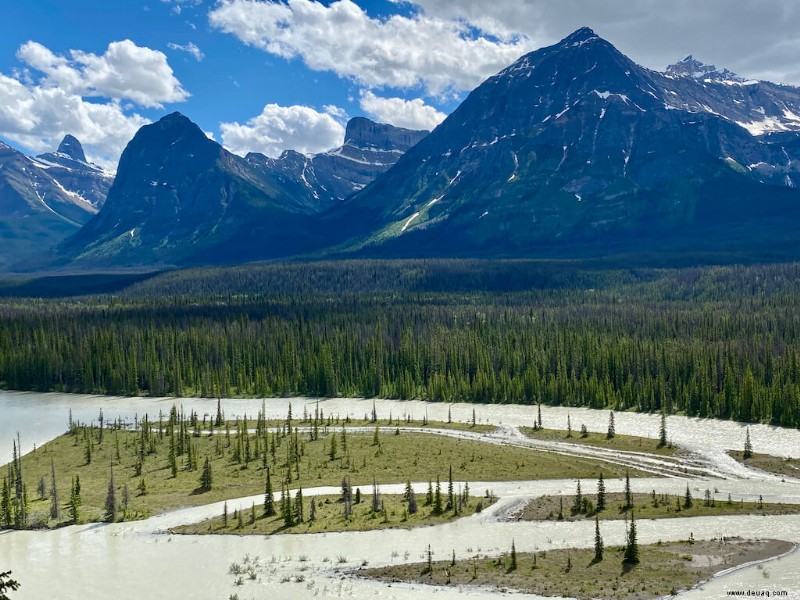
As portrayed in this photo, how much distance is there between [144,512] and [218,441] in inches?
1268

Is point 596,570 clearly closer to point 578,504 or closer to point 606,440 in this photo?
point 578,504

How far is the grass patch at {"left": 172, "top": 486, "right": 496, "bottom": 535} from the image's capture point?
80.5m

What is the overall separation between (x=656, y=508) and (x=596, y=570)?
2129 cm

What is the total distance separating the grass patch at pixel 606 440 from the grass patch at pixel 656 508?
84.7 ft

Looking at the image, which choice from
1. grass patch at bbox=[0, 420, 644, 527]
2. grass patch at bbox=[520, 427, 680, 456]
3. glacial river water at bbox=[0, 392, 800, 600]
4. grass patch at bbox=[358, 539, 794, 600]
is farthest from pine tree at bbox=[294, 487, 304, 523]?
grass patch at bbox=[520, 427, 680, 456]

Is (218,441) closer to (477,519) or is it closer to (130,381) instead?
(477,519)

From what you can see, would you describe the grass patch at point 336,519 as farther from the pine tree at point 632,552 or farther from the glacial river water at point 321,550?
the pine tree at point 632,552

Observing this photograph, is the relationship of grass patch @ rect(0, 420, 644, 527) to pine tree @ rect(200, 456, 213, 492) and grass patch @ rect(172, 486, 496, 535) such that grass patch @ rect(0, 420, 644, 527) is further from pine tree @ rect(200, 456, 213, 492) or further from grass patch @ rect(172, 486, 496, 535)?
grass patch @ rect(172, 486, 496, 535)

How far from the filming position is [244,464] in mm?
108312

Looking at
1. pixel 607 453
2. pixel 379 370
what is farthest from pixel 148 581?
pixel 379 370

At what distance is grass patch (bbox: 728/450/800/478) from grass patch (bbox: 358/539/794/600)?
30.3 metres

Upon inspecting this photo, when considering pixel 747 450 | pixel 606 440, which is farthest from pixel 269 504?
pixel 747 450

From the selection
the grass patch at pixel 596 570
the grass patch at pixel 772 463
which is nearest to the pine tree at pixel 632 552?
the grass patch at pixel 596 570

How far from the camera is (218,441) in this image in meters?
120
